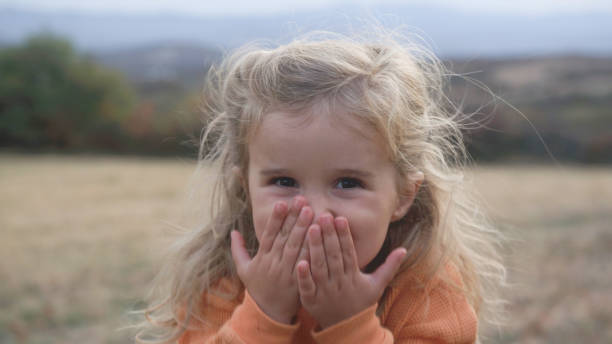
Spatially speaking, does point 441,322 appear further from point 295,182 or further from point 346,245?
point 295,182

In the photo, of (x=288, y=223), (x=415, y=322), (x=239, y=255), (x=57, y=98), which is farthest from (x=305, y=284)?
(x=57, y=98)

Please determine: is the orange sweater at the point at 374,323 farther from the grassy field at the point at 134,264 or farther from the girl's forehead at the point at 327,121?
the grassy field at the point at 134,264

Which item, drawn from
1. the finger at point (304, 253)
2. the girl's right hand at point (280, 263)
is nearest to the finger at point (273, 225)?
the girl's right hand at point (280, 263)

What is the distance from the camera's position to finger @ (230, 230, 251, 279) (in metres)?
2.20

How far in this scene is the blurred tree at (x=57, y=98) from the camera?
35969 millimetres

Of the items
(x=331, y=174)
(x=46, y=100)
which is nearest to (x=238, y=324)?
(x=331, y=174)

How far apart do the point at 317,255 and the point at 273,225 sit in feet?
0.61

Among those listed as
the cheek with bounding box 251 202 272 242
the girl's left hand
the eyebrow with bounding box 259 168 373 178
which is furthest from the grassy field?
the girl's left hand

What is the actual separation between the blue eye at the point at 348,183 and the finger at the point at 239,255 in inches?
19.3

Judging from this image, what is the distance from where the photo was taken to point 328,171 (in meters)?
1.97

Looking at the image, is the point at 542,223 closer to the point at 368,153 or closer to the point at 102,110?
the point at 368,153

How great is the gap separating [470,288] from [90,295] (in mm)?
4050

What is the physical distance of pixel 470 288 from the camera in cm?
262

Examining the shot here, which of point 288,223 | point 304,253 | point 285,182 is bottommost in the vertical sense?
point 304,253
